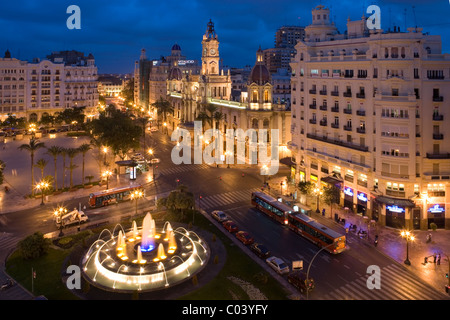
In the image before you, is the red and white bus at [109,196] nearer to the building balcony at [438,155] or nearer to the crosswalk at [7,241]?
the crosswalk at [7,241]

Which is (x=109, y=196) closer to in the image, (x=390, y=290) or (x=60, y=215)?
(x=60, y=215)

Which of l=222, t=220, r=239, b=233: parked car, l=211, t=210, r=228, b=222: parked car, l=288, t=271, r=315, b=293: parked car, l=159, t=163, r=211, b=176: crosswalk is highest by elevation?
l=159, t=163, r=211, b=176: crosswalk

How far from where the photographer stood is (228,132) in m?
105

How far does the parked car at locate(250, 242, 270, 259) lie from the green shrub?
2701 cm

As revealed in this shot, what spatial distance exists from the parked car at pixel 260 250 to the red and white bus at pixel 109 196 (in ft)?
94.0

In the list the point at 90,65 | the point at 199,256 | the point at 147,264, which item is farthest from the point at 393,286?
the point at 90,65

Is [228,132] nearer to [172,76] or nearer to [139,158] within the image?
[139,158]

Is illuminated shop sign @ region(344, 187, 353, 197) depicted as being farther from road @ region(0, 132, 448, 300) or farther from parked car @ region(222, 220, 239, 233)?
parked car @ region(222, 220, 239, 233)

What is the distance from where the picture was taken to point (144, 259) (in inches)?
1703

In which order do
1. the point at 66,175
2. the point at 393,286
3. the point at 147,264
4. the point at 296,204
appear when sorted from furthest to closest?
the point at 66,175 < the point at 296,204 < the point at 147,264 < the point at 393,286

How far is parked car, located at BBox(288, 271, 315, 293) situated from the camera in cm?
3795

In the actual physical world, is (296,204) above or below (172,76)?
below

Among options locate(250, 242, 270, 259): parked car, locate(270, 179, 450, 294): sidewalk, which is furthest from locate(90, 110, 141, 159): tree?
locate(250, 242, 270, 259): parked car

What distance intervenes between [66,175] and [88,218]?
27.6m
